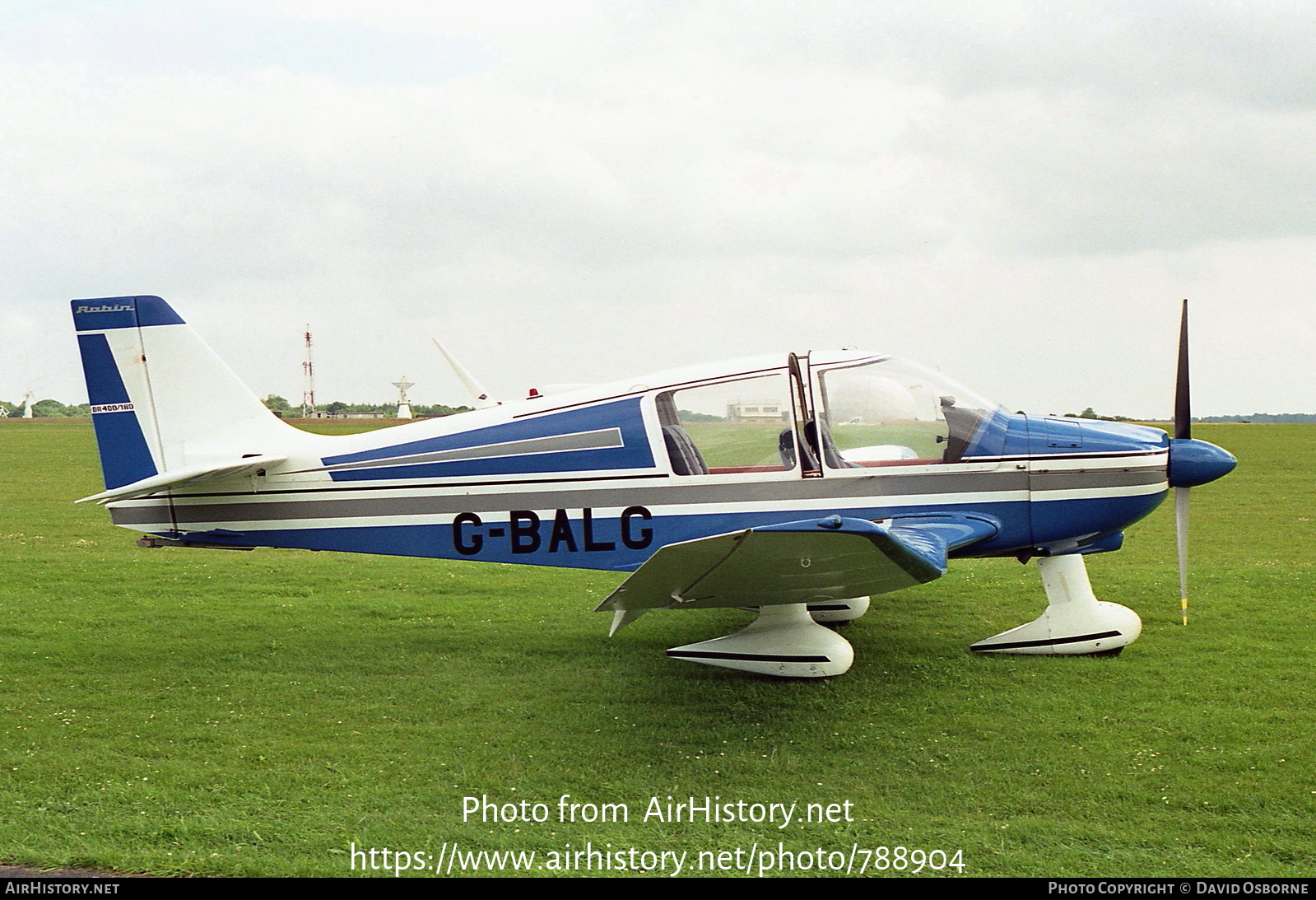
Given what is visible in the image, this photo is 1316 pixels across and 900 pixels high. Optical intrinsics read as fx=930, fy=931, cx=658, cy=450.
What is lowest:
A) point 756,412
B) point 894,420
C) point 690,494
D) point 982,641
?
point 982,641

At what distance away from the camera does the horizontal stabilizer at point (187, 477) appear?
6.32m

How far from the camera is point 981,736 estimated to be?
203 inches

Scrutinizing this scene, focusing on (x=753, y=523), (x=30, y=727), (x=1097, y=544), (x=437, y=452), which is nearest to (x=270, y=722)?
(x=30, y=727)

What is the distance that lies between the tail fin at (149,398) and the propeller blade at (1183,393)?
6610 millimetres

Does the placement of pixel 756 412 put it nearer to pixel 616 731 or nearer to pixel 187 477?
pixel 616 731

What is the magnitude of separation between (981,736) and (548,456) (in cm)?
322

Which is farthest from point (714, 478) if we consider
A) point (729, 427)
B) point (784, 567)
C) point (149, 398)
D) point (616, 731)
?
point (149, 398)

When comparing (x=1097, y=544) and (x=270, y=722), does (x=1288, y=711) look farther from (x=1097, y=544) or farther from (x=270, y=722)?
(x=270, y=722)

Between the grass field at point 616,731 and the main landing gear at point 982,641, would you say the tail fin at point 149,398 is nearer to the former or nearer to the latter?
the grass field at point 616,731

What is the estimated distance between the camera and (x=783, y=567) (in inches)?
187

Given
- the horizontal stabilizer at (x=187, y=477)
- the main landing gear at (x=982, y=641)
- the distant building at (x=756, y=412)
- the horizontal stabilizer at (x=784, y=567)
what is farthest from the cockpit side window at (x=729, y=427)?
the horizontal stabilizer at (x=187, y=477)

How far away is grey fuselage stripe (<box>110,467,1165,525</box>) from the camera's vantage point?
6230 millimetres

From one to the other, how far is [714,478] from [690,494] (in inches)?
7.7
